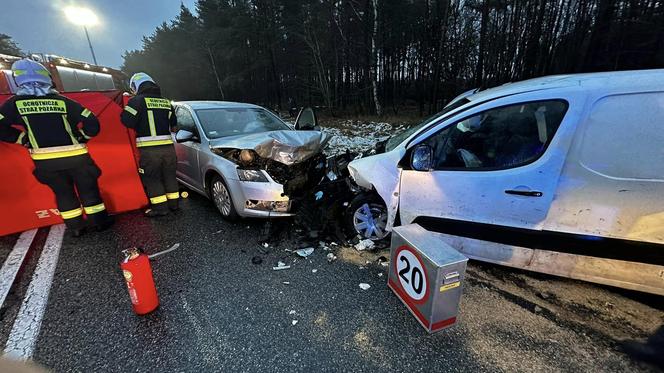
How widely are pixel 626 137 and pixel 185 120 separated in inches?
198

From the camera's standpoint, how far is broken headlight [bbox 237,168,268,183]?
346cm

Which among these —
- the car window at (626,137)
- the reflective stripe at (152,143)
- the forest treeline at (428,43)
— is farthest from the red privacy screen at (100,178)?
the forest treeline at (428,43)

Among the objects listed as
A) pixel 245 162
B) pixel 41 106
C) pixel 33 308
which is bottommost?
pixel 33 308

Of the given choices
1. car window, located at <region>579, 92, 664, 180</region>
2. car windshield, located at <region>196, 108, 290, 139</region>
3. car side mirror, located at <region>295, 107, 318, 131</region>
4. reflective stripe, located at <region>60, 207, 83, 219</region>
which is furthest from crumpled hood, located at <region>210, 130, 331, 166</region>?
car window, located at <region>579, 92, 664, 180</region>

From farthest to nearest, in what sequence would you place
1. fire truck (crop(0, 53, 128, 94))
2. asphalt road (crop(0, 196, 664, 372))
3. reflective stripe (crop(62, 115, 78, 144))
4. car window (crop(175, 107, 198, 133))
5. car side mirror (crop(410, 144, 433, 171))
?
fire truck (crop(0, 53, 128, 94))
car window (crop(175, 107, 198, 133))
reflective stripe (crop(62, 115, 78, 144))
car side mirror (crop(410, 144, 433, 171))
asphalt road (crop(0, 196, 664, 372))

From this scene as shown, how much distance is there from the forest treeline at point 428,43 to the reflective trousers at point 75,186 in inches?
554

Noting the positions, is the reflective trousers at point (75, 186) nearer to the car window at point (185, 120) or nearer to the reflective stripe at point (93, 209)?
the reflective stripe at point (93, 209)

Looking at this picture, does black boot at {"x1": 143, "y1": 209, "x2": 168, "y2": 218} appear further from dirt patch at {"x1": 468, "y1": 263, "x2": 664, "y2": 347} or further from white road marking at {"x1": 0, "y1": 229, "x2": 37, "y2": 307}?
dirt patch at {"x1": 468, "y1": 263, "x2": 664, "y2": 347}

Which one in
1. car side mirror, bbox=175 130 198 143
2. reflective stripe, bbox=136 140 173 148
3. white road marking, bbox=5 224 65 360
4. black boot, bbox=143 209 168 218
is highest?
car side mirror, bbox=175 130 198 143

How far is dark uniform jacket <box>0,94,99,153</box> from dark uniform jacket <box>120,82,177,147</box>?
441 millimetres

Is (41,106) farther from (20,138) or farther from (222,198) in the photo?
(222,198)

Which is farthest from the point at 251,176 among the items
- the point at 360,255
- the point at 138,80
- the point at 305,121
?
the point at 138,80

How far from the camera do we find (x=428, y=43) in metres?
16.5

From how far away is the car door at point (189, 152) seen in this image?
163 inches
